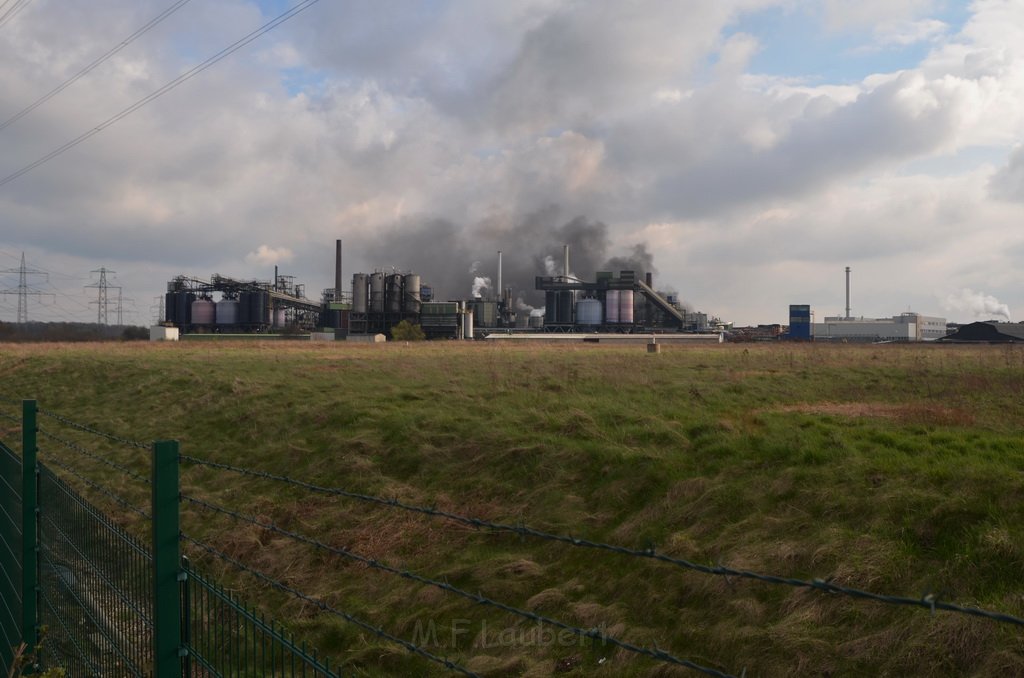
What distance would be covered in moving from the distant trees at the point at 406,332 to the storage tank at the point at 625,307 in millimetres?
34662

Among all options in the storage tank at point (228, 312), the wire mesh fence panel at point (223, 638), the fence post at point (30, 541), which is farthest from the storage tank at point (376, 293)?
the fence post at point (30, 541)

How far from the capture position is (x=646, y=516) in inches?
359

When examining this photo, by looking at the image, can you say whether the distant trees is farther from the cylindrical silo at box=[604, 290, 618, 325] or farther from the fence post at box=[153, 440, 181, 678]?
the fence post at box=[153, 440, 181, 678]

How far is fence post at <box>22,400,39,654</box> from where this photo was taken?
18.3 ft

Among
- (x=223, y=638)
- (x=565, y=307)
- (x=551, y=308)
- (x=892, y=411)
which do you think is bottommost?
(x=223, y=638)

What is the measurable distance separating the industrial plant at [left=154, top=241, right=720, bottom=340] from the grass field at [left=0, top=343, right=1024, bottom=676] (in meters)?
87.1

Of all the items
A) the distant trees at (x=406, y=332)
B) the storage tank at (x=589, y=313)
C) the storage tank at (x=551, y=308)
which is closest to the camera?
the distant trees at (x=406, y=332)

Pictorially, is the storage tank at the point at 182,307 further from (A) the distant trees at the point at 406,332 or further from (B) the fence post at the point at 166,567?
(B) the fence post at the point at 166,567

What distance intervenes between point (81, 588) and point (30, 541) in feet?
1.95

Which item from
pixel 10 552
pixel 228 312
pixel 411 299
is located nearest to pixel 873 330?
pixel 411 299

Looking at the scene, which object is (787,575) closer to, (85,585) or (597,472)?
(597,472)

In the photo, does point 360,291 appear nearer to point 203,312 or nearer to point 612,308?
point 203,312

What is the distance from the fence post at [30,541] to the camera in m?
5.58

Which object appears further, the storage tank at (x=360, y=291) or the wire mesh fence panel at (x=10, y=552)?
the storage tank at (x=360, y=291)
